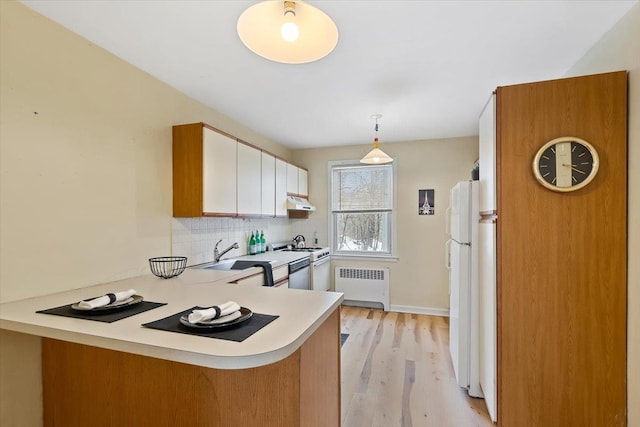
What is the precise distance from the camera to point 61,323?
1.17 meters

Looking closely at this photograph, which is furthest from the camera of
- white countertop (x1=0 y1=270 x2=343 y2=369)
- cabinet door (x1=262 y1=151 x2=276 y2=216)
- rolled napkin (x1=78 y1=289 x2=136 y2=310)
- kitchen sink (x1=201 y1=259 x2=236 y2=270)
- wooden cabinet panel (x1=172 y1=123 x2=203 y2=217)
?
cabinet door (x1=262 y1=151 x2=276 y2=216)

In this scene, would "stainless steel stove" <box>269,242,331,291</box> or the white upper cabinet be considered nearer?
the white upper cabinet

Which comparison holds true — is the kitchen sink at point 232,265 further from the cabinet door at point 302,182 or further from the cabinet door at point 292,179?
the cabinet door at point 302,182

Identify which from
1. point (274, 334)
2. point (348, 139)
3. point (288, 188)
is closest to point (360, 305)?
point (288, 188)

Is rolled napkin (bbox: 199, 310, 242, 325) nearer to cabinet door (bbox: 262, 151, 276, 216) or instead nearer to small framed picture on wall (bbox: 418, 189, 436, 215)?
cabinet door (bbox: 262, 151, 276, 216)

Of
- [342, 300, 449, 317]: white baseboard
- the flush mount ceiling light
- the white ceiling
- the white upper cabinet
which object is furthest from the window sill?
the flush mount ceiling light

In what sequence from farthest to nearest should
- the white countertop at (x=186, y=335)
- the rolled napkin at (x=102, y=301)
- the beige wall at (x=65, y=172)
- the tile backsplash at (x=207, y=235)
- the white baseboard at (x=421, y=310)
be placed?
1. the white baseboard at (x=421, y=310)
2. the tile backsplash at (x=207, y=235)
3. the beige wall at (x=65, y=172)
4. the rolled napkin at (x=102, y=301)
5. the white countertop at (x=186, y=335)

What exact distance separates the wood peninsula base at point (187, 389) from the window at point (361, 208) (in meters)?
3.04

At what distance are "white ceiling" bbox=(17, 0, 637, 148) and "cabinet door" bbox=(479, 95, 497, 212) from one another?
0.41 meters

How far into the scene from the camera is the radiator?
439 centimetres

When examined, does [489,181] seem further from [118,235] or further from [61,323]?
[118,235]

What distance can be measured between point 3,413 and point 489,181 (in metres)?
3.00

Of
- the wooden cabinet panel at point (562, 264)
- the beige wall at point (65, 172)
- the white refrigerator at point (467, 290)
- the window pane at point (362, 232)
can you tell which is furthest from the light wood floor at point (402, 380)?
the beige wall at point (65, 172)

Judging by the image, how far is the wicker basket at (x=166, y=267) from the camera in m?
2.09
